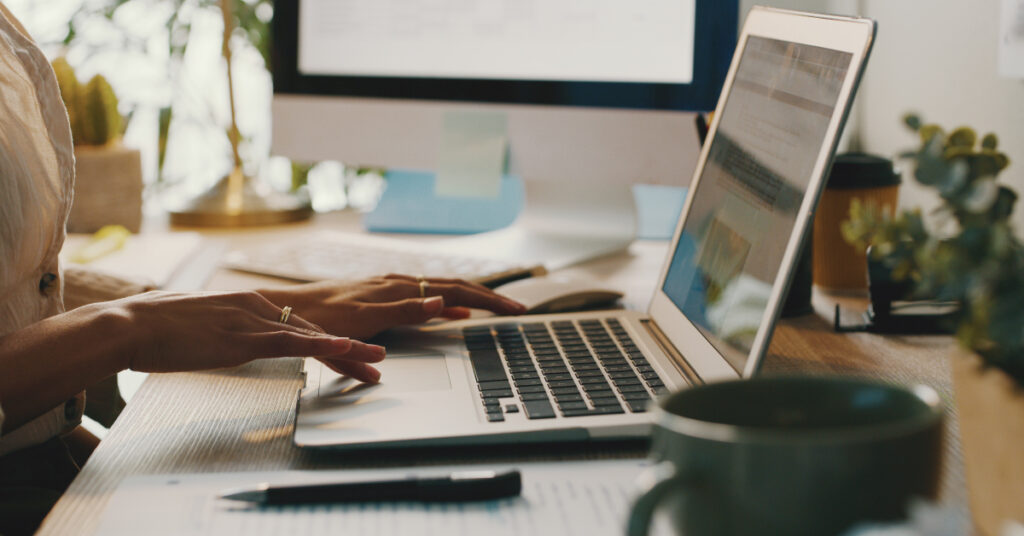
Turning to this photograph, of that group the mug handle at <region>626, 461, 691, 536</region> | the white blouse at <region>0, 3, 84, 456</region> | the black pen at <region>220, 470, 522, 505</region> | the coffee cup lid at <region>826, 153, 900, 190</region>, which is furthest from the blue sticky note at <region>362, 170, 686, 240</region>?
the mug handle at <region>626, 461, 691, 536</region>

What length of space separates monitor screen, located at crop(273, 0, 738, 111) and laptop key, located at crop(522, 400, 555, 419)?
1.75 feet

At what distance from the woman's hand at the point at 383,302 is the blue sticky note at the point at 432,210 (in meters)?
0.44

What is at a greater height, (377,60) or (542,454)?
(377,60)

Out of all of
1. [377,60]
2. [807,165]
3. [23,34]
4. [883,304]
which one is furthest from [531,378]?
[377,60]

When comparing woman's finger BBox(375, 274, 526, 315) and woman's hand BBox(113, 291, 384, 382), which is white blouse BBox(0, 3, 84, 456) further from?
woman's finger BBox(375, 274, 526, 315)

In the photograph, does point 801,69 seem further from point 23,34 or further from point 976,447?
point 23,34

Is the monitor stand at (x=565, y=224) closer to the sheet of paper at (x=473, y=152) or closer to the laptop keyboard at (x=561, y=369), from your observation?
the sheet of paper at (x=473, y=152)

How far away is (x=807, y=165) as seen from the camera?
53cm

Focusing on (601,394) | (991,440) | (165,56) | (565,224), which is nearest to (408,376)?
(601,394)

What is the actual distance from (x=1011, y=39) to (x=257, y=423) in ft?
2.13

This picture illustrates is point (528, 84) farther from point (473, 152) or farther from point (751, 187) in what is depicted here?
point (751, 187)

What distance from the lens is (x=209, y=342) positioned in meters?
0.60

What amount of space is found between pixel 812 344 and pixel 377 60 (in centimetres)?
64

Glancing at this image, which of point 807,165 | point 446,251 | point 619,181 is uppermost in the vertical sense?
point 807,165
